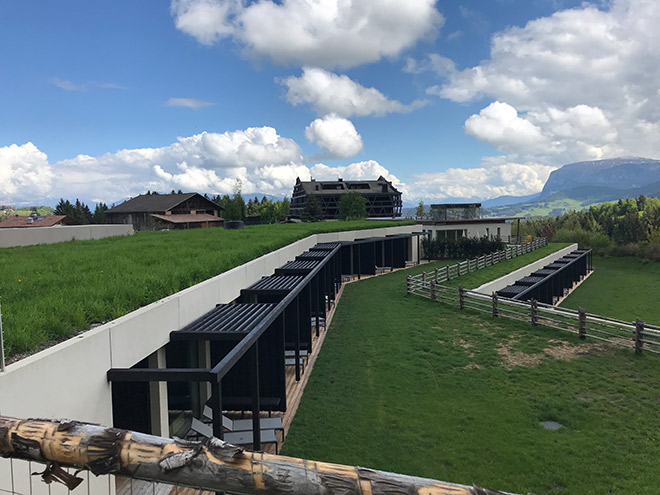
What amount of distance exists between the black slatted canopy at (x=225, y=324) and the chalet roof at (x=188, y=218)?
51430 mm

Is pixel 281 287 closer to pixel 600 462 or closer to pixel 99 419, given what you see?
pixel 99 419

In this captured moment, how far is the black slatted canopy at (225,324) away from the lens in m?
7.41

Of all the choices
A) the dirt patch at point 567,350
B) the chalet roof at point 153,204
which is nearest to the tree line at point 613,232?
the dirt patch at point 567,350

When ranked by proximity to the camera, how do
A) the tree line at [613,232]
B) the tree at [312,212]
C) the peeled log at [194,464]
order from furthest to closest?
the tree at [312,212], the tree line at [613,232], the peeled log at [194,464]

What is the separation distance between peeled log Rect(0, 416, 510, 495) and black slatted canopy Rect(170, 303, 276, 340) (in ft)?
16.7

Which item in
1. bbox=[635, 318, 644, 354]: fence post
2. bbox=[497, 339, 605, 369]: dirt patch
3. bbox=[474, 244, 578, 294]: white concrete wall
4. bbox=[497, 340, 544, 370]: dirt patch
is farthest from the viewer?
bbox=[474, 244, 578, 294]: white concrete wall

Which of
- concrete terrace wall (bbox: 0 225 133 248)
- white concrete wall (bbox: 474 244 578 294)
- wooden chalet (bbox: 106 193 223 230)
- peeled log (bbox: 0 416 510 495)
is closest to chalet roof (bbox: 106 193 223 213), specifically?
wooden chalet (bbox: 106 193 223 230)

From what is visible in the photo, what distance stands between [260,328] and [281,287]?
4352mm

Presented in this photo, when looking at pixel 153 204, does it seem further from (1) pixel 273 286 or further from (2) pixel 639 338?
(2) pixel 639 338

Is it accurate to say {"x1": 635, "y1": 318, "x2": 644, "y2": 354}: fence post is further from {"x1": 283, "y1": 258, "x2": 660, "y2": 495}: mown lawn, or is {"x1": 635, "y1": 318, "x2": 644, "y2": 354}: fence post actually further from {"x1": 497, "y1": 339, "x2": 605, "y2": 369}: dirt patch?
{"x1": 497, "y1": 339, "x2": 605, "y2": 369}: dirt patch

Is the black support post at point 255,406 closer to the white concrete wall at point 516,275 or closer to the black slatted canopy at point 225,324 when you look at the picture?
the black slatted canopy at point 225,324

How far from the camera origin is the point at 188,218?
62438 millimetres

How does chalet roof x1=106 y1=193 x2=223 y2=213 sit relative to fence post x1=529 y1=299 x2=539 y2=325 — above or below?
above

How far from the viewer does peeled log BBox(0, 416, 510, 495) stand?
73.5 inches
